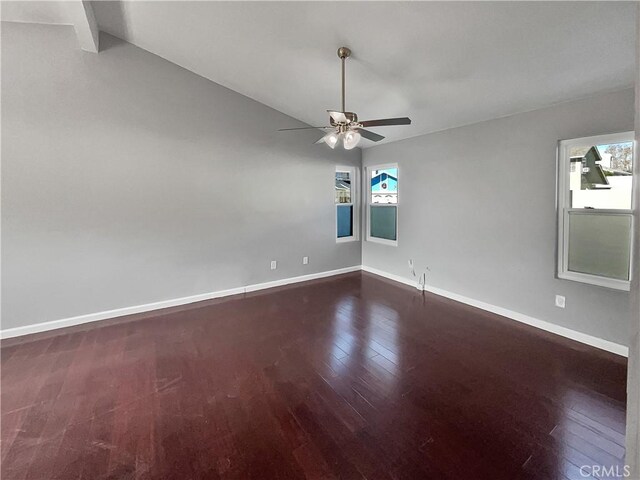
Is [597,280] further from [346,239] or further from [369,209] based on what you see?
[346,239]

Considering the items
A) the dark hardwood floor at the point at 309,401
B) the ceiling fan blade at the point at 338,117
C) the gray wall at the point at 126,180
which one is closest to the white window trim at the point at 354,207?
the gray wall at the point at 126,180

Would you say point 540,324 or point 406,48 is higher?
point 406,48

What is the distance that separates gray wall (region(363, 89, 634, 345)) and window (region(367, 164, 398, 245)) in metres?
0.26

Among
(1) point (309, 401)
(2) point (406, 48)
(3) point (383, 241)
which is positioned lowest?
(1) point (309, 401)

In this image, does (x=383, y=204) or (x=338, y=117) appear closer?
(x=338, y=117)

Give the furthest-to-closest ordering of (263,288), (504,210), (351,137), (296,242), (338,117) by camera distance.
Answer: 1. (296,242)
2. (263,288)
3. (504,210)
4. (351,137)
5. (338,117)

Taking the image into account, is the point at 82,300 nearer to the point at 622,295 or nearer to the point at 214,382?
the point at 214,382

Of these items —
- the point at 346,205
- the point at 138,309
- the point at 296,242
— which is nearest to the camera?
the point at 138,309

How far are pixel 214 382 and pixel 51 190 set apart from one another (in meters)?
2.76

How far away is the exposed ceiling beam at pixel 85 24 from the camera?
267 centimetres

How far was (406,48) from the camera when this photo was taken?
2639 millimetres

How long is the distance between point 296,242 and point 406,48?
3.18 metres

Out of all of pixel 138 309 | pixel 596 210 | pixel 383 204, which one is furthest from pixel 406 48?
pixel 138 309

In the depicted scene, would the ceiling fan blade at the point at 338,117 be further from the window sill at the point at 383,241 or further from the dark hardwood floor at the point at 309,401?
the window sill at the point at 383,241
